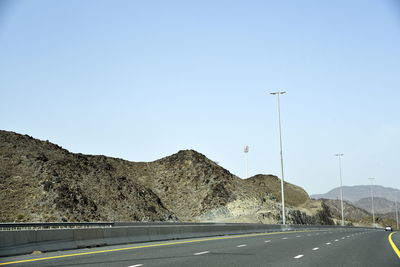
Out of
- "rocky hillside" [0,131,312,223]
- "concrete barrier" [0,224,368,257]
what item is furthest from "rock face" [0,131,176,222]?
"concrete barrier" [0,224,368,257]

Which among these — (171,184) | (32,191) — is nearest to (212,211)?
(171,184)

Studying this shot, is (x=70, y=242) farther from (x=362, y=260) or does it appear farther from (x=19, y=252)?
(x=362, y=260)

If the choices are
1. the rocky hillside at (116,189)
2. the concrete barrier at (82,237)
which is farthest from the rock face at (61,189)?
the concrete barrier at (82,237)

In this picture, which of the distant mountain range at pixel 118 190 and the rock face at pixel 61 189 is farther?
the distant mountain range at pixel 118 190

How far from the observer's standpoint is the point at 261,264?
1433cm

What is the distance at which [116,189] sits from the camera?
279ft

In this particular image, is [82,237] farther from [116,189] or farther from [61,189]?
[116,189]

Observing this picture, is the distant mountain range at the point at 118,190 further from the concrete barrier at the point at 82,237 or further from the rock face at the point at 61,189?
the concrete barrier at the point at 82,237

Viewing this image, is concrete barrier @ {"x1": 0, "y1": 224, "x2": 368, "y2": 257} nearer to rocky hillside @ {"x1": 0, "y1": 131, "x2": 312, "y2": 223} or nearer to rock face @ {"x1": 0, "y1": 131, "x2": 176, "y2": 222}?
rock face @ {"x1": 0, "y1": 131, "x2": 176, "y2": 222}

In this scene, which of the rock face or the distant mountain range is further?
the distant mountain range

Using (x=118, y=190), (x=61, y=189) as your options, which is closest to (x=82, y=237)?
(x=61, y=189)

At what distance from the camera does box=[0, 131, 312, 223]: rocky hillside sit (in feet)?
228

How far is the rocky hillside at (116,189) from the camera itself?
69.5 meters

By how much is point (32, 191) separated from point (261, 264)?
60101mm
